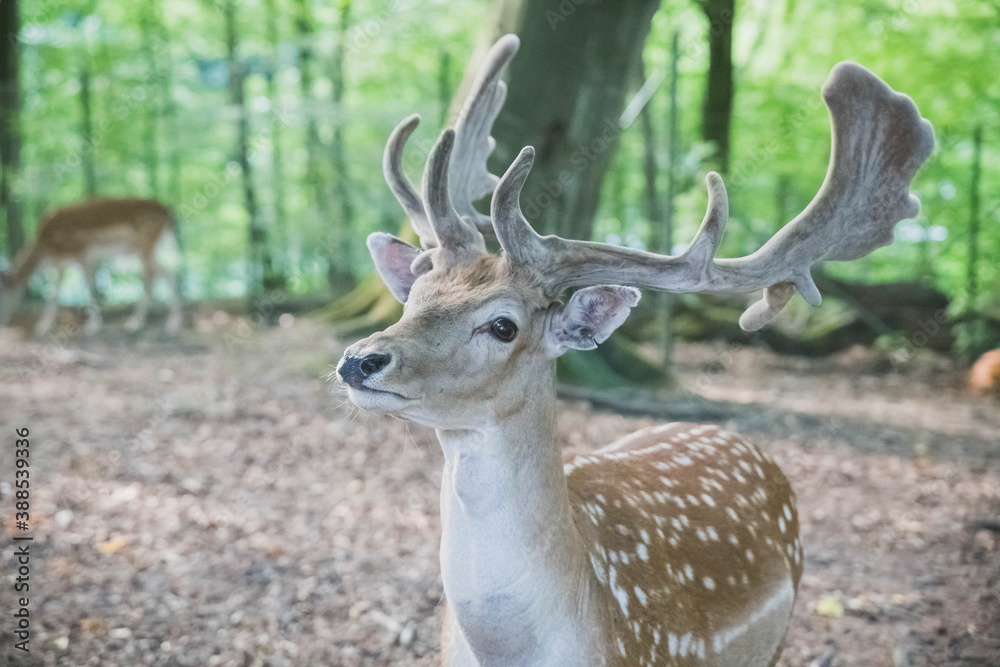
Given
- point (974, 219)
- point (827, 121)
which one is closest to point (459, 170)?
point (974, 219)

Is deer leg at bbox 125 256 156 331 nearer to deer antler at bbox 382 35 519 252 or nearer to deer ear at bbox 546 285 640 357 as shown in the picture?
deer antler at bbox 382 35 519 252

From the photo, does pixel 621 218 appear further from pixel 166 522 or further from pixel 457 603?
pixel 457 603

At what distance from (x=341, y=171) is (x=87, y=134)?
362 centimetres

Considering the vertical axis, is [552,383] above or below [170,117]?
below

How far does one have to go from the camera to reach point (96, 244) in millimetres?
10641

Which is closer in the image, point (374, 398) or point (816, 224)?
point (374, 398)

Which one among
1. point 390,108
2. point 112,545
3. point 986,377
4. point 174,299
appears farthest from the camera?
point 174,299

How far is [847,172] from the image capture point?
2.09m

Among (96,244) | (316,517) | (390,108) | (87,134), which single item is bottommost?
(316,517)

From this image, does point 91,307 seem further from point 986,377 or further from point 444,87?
point 986,377

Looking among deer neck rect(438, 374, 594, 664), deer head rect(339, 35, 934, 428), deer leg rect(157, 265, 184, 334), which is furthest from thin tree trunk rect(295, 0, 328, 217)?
deer neck rect(438, 374, 594, 664)

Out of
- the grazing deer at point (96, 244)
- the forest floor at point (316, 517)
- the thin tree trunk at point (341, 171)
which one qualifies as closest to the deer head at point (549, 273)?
the forest floor at point (316, 517)

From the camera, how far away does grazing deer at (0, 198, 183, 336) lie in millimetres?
10094

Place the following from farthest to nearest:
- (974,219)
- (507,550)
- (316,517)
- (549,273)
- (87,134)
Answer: (87,134)
(974,219)
(316,517)
(549,273)
(507,550)
